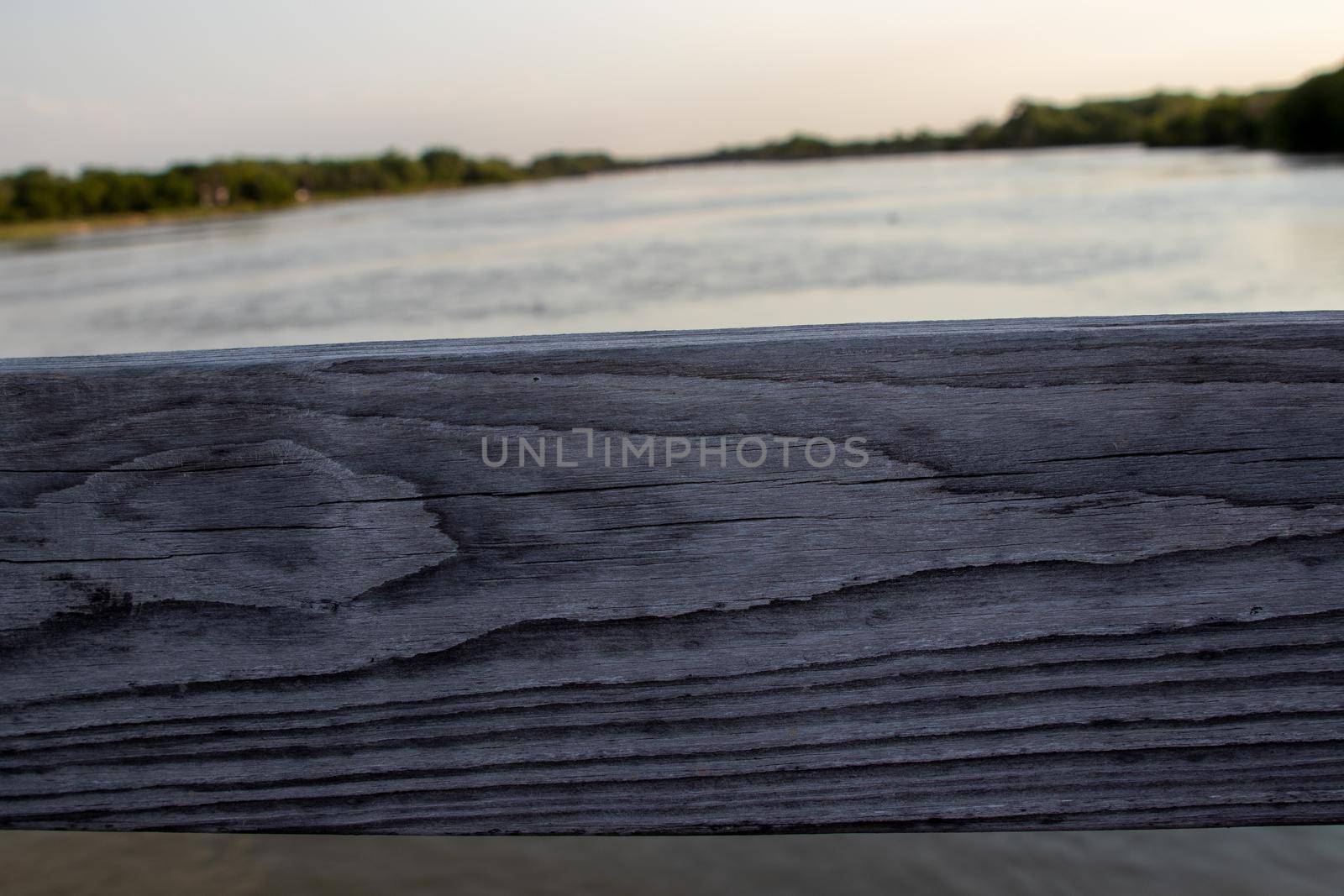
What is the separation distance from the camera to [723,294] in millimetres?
6922

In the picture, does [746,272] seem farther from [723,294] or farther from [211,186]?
[211,186]

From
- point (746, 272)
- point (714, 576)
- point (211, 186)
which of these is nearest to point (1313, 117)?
point (746, 272)

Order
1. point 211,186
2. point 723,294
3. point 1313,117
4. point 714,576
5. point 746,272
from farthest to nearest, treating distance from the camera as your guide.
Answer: point 211,186, point 1313,117, point 746,272, point 723,294, point 714,576

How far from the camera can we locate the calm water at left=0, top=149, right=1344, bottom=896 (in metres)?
1.65

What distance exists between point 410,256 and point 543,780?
468 inches

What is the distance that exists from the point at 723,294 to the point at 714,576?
6303 mm

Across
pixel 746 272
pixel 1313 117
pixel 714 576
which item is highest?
pixel 1313 117

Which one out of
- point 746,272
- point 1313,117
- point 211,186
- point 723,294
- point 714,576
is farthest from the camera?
point 211,186

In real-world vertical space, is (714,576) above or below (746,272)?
below

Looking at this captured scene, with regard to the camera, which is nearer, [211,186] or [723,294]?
[723,294]

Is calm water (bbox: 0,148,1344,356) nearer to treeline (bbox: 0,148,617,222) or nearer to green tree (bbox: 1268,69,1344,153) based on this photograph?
green tree (bbox: 1268,69,1344,153)

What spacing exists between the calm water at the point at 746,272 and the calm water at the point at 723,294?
0.04 metres

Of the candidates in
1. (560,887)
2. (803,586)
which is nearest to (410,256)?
(560,887)

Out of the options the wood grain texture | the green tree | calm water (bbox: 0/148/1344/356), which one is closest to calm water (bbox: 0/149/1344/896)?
calm water (bbox: 0/148/1344/356)
